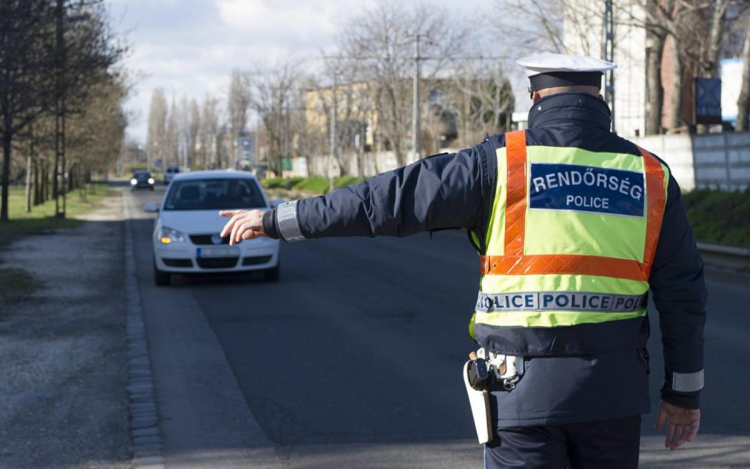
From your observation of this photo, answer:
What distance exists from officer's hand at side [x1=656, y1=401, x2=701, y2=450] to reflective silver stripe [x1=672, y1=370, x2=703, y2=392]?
78mm

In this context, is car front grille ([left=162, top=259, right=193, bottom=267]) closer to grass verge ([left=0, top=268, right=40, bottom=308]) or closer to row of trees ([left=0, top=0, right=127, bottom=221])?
grass verge ([left=0, top=268, right=40, bottom=308])

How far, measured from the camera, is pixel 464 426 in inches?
259

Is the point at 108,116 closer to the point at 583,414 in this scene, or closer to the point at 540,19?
the point at 540,19

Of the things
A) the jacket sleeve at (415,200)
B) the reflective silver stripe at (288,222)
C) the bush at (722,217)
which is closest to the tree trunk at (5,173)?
the bush at (722,217)

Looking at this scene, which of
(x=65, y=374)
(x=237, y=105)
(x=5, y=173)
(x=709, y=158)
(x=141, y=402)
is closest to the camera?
(x=141, y=402)

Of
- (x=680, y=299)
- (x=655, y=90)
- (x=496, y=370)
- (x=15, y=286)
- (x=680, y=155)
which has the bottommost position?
(x=15, y=286)

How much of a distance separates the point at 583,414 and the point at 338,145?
215ft

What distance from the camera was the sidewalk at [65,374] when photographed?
240 inches

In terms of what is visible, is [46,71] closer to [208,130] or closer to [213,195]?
[213,195]

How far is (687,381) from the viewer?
10.6 feet

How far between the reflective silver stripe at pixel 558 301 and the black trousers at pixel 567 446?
33cm

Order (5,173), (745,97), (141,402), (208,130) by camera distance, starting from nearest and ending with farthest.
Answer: (141,402) → (745,97) → (5,173) → (208,130)

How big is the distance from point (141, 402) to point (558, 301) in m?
4.86

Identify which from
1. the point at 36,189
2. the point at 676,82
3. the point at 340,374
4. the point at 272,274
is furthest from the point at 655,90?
the point at 340,374
